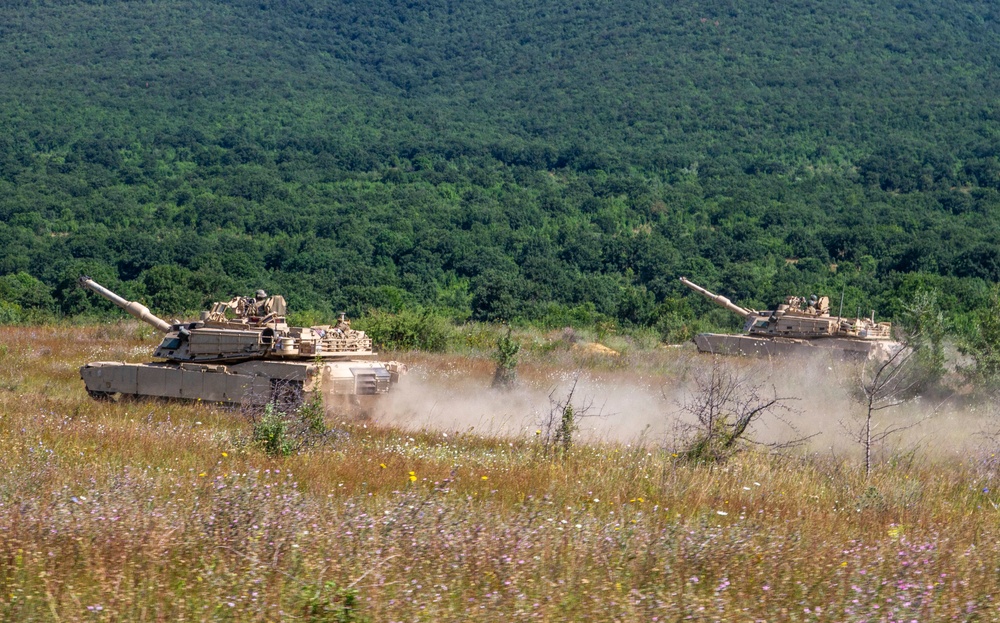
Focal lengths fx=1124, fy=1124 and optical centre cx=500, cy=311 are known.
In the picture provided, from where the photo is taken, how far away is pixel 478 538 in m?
6.90

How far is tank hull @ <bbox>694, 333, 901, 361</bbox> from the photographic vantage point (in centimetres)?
2873

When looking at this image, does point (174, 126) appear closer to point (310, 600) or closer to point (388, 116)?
point (388, 116)

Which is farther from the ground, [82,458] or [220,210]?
[220,210]

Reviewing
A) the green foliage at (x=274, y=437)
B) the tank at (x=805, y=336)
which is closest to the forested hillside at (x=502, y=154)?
the tank at (x=805, y=336)

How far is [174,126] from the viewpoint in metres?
93.4

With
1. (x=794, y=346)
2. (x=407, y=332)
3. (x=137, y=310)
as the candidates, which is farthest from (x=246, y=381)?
(x=794, y=346)

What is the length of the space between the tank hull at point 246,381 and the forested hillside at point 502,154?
23.5m

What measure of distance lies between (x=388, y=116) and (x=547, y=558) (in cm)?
9933

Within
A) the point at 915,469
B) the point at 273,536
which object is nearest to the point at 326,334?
the point at 915,469

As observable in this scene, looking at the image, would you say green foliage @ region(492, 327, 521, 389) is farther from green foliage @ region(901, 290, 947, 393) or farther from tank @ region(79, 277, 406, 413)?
green foliage @ region(901, 290, 947, 393)

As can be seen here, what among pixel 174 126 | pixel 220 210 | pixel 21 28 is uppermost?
pixel 21 28

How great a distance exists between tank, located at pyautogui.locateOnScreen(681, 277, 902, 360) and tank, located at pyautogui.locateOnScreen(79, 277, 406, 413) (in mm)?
14267

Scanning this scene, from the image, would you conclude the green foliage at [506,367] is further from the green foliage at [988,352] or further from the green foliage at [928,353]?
the green foliage at [988,352]

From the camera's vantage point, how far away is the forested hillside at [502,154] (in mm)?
58188
